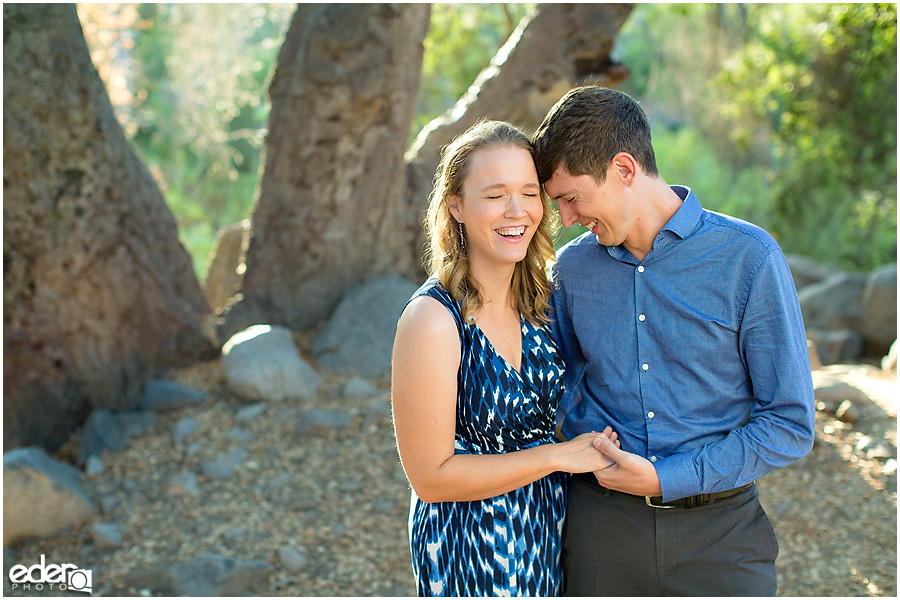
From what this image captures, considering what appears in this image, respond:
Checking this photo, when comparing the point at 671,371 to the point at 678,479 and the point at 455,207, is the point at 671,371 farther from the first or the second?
the point at 455,207

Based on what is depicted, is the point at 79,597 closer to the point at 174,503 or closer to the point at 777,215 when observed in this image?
the point at 174,503

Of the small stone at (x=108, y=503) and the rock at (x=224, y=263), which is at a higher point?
the rock at (x=224, y=263)

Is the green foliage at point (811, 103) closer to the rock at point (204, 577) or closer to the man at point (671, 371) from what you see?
the man at point (671, 371)


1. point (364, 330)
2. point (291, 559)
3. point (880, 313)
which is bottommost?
point (291, 559)

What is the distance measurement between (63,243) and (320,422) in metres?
2.15

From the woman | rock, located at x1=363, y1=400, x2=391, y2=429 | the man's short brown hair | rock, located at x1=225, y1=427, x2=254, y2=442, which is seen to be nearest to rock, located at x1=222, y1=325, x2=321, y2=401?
rock, located at x1=225, y1=427, x2=254, y2=442

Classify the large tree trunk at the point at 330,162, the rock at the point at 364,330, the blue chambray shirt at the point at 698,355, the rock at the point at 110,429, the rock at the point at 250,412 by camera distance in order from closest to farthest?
the blue chambray shirt at the point at 698,355 → the rock at the point at 110,429 → the rock at the point at 250,412 → the rock at the point at 364,330 → the large tree trunk at the point at 330,162

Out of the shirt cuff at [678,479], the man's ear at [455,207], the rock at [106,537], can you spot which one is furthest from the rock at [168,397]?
the shirt cuff at [678,479]

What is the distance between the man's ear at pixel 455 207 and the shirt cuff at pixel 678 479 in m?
Answer: 0.93

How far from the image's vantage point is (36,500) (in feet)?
12.4

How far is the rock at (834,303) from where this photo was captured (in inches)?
336

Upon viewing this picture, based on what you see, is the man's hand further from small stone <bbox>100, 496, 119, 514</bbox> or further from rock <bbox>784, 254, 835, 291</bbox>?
rock <bbox>784, 254, 835, 291</bbox>

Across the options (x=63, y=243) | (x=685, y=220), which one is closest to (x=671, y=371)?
(x=685, y=220)

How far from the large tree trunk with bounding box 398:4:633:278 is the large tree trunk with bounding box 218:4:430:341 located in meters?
0.41
